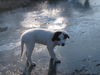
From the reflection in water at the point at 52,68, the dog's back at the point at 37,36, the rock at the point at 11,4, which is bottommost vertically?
the reflection in water at the point at 52,68

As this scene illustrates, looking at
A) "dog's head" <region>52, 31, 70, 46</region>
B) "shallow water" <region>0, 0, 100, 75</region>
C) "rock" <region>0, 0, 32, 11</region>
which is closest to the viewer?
"dog's head" <region>52, 31, 70, 46</region>

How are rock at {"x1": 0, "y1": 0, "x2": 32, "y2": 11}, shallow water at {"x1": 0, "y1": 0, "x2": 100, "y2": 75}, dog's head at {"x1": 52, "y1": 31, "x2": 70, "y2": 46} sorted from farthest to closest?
rock at {"x1": 0, "y1": 0, "x2": 32, "y2": 11}, shallow water at {"x1": 0, "y1": 0, "x2": 100, "y2": 75}, dog's head at {"x1": 52, "y1": 31, "x2": 70, "y2": 46}

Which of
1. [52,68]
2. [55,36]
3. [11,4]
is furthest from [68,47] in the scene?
[11,4]

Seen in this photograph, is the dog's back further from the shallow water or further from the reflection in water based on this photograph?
the shallow water

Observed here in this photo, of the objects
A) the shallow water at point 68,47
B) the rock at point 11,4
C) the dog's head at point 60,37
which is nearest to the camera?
the dog's head at point 60,37

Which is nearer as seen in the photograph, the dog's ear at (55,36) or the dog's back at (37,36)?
the dog's ear at (55,36)

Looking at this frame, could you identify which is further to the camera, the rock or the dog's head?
the rock

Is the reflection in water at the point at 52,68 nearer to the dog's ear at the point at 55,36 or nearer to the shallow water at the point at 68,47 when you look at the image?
the shallow water at the point at 68,47

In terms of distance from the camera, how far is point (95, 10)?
688 inches

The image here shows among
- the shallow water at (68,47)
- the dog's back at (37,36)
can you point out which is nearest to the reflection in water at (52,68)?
the shallow water at (68,47)

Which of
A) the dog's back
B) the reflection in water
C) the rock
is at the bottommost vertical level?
the reflection in water

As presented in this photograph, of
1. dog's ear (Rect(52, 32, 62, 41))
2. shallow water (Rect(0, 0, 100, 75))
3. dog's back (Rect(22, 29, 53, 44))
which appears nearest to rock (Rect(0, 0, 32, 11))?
shallow water (Rect(0, 0, 100, 75))

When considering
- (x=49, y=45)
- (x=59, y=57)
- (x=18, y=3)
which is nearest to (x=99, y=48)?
(x=59, y=57)

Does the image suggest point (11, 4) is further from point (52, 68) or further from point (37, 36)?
point (52, 68)
